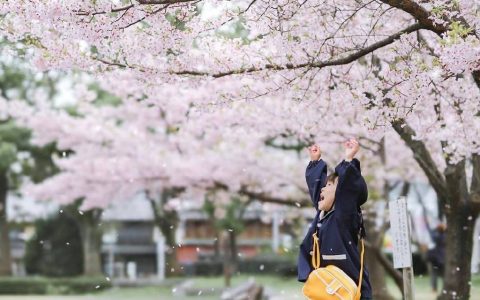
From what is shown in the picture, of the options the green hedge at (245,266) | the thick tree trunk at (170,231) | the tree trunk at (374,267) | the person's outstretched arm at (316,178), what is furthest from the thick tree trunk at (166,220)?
the person's outstretched arm at (316,178)

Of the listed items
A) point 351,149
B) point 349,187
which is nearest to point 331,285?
point 349,187

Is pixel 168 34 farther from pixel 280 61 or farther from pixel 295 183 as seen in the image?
pixel 295 183

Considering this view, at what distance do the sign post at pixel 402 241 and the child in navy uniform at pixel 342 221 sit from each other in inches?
38.3

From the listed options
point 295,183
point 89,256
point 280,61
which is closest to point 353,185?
point 280,61

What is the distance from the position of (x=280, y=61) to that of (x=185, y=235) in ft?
141

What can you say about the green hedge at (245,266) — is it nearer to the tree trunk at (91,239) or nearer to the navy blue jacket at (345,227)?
the tree trunk at (91,239)

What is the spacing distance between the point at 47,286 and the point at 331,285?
21.3m

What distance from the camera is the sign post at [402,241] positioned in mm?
5988

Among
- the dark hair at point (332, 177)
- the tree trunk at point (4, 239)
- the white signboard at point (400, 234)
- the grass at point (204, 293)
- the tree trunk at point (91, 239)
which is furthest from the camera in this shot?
the tree trunk at point (91, 239)

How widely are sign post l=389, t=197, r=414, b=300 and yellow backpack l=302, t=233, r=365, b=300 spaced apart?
110 centimetres

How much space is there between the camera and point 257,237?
46781 millimetres

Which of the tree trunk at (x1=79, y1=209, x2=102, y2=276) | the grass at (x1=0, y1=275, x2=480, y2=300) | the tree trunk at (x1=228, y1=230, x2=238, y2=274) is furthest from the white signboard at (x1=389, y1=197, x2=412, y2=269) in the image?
the tree trunk at (x1=79, y1=209, x2=102, y2=276)

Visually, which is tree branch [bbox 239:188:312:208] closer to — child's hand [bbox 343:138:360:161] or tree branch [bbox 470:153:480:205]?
tree branch [bbox 470:153:480:205]

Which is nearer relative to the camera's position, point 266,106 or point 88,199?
point 266,106
